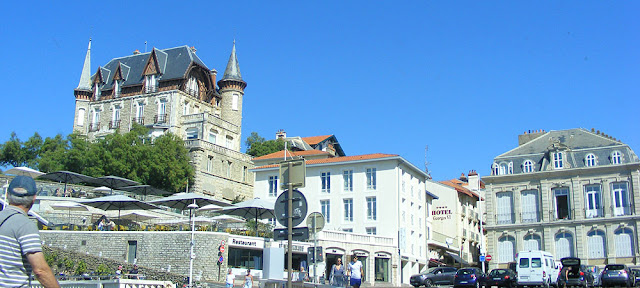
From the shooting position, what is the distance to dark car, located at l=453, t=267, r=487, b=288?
1312 inches

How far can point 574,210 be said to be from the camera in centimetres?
5200

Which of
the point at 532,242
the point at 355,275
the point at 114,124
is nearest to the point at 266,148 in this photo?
the point at 114,124

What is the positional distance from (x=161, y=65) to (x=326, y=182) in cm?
3113

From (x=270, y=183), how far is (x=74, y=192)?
48.5ft

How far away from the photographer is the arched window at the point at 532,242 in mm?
53406

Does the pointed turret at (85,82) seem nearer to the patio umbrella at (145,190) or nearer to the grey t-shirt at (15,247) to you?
the patio umbrella at (145,190)

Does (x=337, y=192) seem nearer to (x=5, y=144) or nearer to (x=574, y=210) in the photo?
(x=574, y=210)

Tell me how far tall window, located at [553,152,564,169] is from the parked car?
19.2 meters

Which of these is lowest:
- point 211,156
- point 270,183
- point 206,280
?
point 206,280

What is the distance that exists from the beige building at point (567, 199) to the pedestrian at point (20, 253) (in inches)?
2018

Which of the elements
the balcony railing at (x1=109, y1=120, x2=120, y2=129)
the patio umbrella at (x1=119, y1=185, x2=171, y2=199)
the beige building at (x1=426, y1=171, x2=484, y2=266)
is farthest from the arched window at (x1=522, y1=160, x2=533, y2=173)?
the balcony railing at (x1=109, y1=120, x2=120, y2=129)

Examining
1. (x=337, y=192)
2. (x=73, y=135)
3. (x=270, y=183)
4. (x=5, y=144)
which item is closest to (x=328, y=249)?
(x=337, y=192)

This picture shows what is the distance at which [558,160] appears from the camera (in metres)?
53.8

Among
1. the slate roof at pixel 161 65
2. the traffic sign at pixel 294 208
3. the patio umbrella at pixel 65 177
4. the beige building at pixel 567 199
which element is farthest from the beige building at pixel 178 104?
the traffic sign at pixel 294 208
